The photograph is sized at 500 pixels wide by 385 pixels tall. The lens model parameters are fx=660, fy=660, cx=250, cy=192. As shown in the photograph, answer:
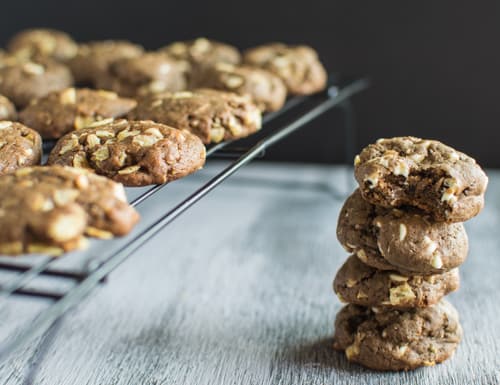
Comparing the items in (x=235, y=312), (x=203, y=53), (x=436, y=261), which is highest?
(x=203, y=53)

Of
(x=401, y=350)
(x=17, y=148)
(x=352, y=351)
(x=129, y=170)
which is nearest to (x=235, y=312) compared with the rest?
(x=352, y=351)

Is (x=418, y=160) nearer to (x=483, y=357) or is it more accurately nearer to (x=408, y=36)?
(x=483, y=357)

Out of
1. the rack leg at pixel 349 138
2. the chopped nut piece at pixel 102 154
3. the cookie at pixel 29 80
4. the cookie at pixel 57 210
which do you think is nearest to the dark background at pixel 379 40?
the rack leg at pixel 349 138

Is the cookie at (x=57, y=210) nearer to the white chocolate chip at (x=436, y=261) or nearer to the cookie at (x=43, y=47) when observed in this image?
the white chocolate chip at (x=436, y=261)

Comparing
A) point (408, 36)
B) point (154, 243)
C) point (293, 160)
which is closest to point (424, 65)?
point (408, 36)

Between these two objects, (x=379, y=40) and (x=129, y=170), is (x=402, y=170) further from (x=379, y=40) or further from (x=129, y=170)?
(x=379, y=40)
